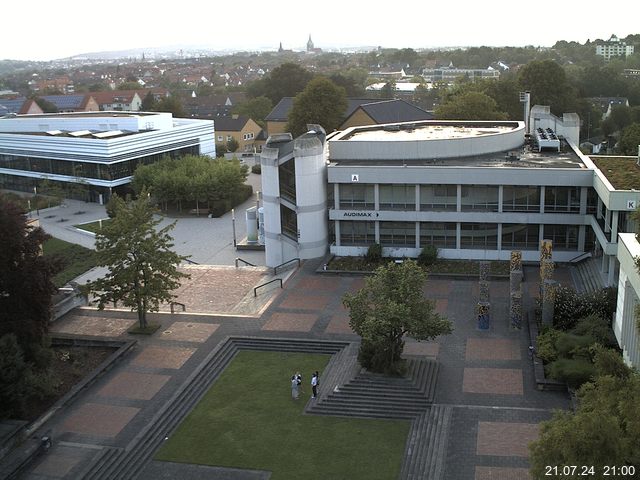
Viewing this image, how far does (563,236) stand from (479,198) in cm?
513

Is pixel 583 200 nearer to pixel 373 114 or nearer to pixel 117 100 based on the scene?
pixel 373 114

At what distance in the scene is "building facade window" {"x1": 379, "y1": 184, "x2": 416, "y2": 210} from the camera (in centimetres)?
4262

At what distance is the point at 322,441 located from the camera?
24594 millimetres

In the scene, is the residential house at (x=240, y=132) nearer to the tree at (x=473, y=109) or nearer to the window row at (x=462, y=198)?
the tree at (x=473, y=109)

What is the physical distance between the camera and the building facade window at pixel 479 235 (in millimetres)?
42188

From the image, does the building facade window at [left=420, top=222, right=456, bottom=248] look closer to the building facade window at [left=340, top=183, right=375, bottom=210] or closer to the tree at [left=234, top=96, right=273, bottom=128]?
the building facade window at [left=340, top=183, right=375, bottom=210]

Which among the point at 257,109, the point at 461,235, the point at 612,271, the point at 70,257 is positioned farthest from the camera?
the point at 257,109

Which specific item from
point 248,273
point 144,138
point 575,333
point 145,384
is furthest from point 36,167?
point 575,333

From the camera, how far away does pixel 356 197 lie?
4362 cm

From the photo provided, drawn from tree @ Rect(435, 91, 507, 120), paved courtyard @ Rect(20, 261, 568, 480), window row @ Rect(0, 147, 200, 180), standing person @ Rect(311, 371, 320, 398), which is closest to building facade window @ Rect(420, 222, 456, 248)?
paved courtyard @ Rect(20, 261, 568, 480)

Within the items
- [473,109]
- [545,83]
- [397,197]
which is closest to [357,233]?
[397,197]

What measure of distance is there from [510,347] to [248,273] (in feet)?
58.9

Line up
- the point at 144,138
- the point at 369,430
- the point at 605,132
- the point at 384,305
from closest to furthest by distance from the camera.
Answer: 1. the point at 369,430
2. the point at 384,305
3. the point at 144,138
4. the point at 605,132

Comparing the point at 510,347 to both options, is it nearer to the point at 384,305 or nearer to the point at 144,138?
the point at 384,305
